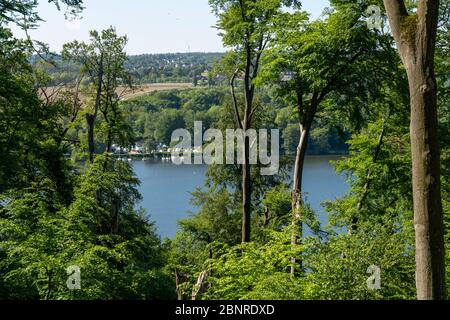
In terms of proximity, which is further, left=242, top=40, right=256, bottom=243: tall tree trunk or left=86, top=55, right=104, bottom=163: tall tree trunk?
left=86, top=55, right=104, bottom=163: tall tree trunk

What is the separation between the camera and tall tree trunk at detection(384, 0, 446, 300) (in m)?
4.82

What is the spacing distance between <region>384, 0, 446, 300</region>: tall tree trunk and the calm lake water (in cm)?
3280

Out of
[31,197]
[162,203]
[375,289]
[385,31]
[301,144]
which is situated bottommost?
[162,203]

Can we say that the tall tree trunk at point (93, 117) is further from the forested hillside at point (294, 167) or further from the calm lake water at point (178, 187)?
the calm lake water at point (178, 187)

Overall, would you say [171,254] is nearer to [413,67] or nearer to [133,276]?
[133,276]

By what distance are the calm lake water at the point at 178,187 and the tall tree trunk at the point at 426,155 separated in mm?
32799

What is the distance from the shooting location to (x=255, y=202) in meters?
26.9

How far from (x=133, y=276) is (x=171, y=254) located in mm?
14808

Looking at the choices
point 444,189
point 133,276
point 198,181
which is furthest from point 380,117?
point 198,181
